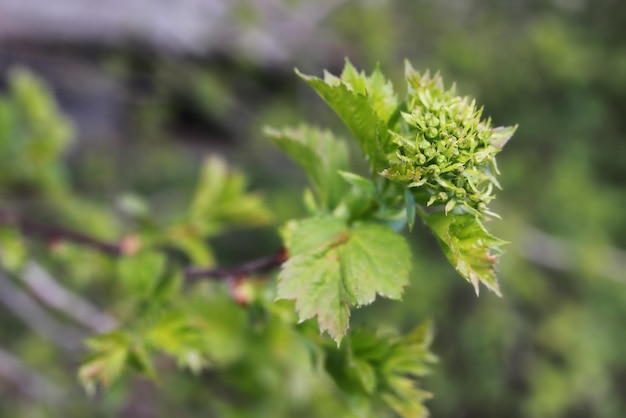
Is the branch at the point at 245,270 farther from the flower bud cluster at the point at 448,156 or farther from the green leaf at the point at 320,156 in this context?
the flower bud cluster at the point at 448,156

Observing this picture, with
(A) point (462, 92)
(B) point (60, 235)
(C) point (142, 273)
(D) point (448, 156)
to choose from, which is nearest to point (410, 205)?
(D) point (448, 156)

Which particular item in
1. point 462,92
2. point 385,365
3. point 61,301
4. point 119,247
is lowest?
point 61,301

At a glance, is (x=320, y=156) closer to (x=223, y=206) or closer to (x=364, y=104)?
(x=364, y=104)

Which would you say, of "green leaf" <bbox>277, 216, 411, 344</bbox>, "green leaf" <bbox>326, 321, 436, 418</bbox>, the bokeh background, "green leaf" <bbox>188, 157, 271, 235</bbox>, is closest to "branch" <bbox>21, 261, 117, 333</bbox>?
"green leaf" <bbox>188, 157, 271, 235</bbox>

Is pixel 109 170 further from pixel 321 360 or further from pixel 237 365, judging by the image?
pixel 321 360

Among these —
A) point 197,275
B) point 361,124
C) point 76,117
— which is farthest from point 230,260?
point 361,124

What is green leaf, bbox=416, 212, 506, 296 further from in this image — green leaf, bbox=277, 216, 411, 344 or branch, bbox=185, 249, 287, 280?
branch, bbox=185, 249, 287, 280

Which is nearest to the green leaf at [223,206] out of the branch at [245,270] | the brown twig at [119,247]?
the brown twig at [119,247]
